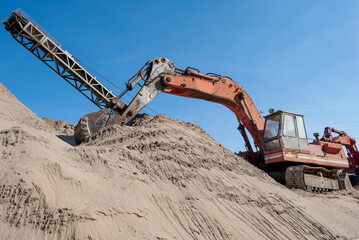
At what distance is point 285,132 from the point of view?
10328mm

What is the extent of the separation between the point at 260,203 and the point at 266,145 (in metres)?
4.06

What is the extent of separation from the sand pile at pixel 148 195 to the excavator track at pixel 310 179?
65 cm

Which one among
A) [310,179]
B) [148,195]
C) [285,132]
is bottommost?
[148,195]

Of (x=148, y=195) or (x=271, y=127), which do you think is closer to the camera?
(x=148, y=195)

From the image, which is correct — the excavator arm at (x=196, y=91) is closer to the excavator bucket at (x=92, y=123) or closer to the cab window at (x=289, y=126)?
the excavator bucket at (x=92, y=123)

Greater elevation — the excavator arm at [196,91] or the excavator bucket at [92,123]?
the excavator arm at [196,91]

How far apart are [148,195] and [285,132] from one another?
628 centimetres

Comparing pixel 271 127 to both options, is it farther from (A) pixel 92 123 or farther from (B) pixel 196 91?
(A) pixel 92 123

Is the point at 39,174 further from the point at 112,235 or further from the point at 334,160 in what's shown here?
the point at 334,160

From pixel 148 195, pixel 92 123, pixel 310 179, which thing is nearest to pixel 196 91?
pixel 92 123

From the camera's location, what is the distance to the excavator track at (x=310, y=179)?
9656 millimetres

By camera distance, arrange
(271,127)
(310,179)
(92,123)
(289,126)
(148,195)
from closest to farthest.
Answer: (148,195), (92,123), (310,179), (289,126), (271,127)

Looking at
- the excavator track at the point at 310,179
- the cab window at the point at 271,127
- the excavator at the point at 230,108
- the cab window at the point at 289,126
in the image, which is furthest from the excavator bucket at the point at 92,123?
the excavator track at the point at 310,179

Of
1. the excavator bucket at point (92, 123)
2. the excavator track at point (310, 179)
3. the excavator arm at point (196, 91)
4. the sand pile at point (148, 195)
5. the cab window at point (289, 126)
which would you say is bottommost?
the sand pile at point (148, 195)
